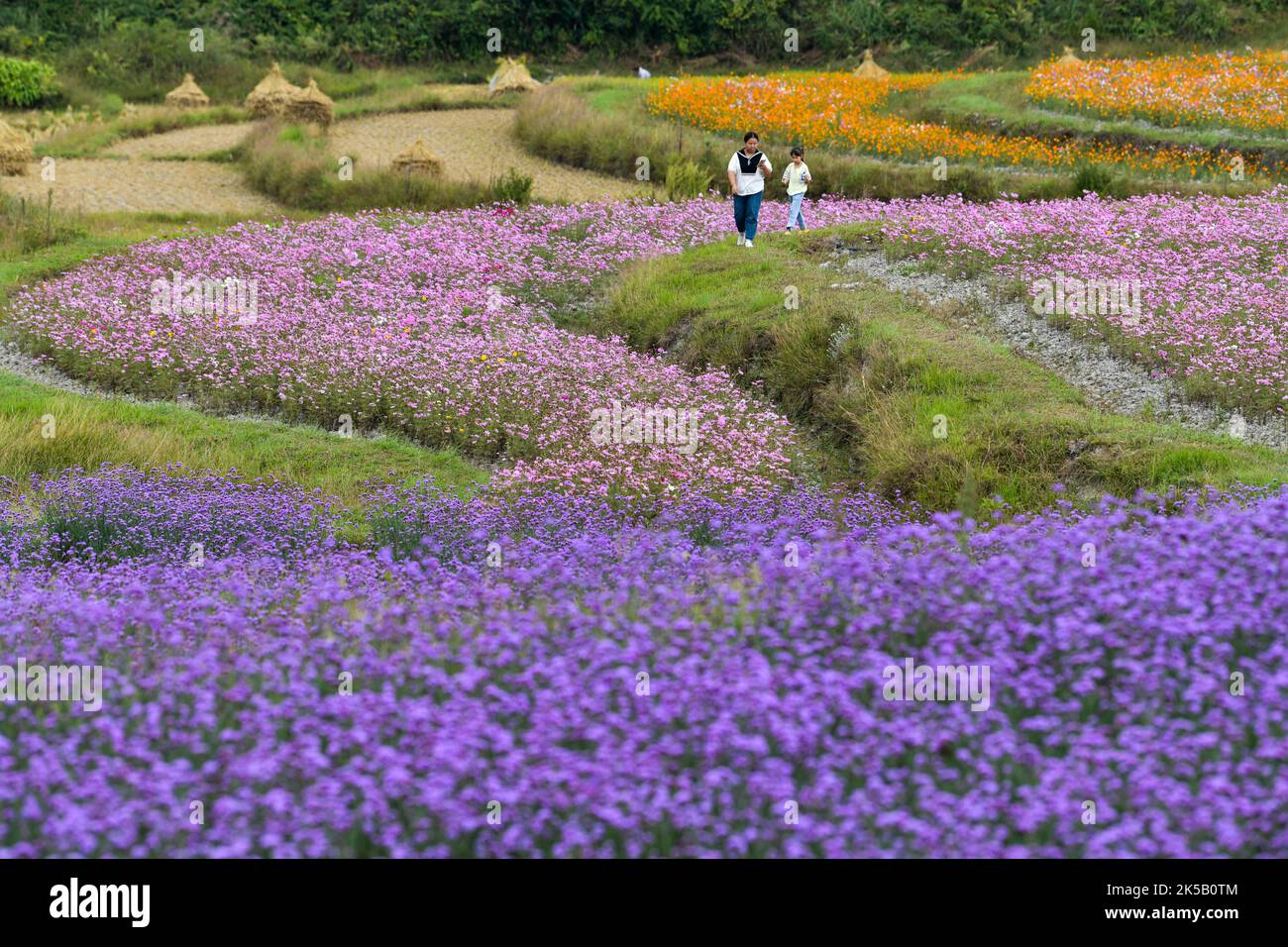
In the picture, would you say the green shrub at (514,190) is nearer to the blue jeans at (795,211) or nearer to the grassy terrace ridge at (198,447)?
the blue jeans at (795,211)

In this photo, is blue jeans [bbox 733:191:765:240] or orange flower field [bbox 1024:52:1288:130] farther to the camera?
orange flower field [bbox 1024:52:1288:130]

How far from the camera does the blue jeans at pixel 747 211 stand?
1791cm

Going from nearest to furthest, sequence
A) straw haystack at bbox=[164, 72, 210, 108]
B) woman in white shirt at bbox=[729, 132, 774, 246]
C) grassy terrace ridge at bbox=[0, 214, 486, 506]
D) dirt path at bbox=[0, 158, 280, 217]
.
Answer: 1. grassy terrace ridge at bbox=[0, 214, 486, 506]
2. woman in white shirt at bbox=[729, 132, 774, 246]
3. dirt path at bbox=[0, 158, 280, 217]
4. straw haystack at bbox=[164, 72, 210, 108]

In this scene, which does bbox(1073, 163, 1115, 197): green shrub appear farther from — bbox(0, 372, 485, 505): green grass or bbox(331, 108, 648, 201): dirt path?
bbox(0, 372, 485, 505): green grass

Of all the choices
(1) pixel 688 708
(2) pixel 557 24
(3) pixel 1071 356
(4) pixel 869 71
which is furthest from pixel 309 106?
(1) pixel 688 708

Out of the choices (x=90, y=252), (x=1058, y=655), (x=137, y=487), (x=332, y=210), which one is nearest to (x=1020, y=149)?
(x=332, y=210)

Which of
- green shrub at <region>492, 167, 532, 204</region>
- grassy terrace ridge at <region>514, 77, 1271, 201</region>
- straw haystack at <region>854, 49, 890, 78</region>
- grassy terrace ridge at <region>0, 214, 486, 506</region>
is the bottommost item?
grassy terrace ridge at <region>0, 214, 486, 506</region>

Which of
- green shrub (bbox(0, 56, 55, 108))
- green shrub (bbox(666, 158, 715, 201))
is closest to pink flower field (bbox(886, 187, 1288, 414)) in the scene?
green shrub (bbox(666, 158, 715, 201))

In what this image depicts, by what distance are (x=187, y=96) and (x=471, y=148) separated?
387 inches

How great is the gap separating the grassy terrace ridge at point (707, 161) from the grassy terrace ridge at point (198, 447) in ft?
39.7

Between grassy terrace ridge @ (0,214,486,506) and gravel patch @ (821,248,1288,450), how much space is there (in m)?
5.94

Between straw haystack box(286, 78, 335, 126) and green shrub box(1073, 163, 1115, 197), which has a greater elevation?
straw haystack box(286, 78, 335, 126)

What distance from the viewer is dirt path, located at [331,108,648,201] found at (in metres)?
25.9

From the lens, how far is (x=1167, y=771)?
15.2 feet
